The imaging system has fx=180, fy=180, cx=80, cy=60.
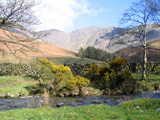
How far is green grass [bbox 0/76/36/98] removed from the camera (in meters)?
20.3

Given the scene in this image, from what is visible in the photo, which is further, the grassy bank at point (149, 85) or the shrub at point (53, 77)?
the grassy bank at point (149, 85)

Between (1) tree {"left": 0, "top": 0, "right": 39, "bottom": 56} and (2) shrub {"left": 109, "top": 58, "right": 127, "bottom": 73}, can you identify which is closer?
(1) tree {"left": 0, "top": 0, "right": 39, "bottom": 56}

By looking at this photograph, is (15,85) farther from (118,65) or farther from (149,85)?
(149,85)

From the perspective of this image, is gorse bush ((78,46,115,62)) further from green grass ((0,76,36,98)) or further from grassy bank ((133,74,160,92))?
green grass ((0,76,36,98))

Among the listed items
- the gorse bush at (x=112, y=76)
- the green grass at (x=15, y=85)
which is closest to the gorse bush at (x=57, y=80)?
the green grass at (x=15, y=85)

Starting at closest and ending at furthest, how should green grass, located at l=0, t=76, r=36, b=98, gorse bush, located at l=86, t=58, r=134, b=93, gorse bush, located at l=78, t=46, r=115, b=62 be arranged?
green grass, located at l=0, t=76, r=36, b=98 < gorse bush, located at l=86, t=58, r=134, b=93 < gorse bush, located at l=78, t=46, r=115, b=62

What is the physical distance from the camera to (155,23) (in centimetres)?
2314

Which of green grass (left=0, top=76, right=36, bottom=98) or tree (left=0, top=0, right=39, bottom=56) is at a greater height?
tree (left=0, top=0, right=39, bottom=56)

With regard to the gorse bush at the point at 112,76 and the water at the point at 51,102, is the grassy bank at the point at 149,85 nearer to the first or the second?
the gorse bush at the point at 112,76

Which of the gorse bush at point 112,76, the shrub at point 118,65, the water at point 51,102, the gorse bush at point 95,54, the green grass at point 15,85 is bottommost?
the water at point 51,102

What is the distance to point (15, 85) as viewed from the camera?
22.5 metres

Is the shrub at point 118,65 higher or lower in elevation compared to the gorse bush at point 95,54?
lower

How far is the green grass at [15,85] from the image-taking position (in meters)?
20.3

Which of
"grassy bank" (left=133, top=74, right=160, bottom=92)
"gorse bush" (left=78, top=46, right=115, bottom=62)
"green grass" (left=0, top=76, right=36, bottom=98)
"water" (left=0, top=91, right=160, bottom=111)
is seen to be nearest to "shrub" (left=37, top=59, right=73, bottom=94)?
"green grass" (left=0, top=76, right=36, bottom=98)
